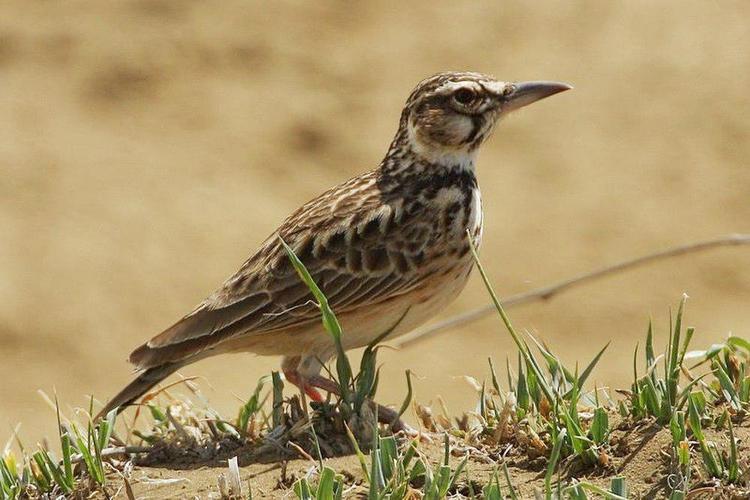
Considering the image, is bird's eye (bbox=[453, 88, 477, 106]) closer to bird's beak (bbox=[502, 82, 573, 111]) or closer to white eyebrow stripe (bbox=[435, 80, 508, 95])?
white eyebrow stripe (bbox=[435, 80, 508, 95])

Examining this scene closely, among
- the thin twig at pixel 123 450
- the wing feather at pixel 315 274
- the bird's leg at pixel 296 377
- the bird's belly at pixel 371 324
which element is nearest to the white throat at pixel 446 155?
the wing feather at pixel 315 274

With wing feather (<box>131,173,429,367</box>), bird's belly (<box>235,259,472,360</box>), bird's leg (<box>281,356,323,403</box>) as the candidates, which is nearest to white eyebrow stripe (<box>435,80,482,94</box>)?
wing feather (<box>131,173,429,367</box>)

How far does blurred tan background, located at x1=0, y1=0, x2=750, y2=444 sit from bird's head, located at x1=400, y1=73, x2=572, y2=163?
4529mm

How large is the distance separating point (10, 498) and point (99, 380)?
20.7ft

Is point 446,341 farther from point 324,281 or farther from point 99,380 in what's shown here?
point 324,281

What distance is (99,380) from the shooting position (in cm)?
1170

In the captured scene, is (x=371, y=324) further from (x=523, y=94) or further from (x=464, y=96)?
(x=523, y=94)

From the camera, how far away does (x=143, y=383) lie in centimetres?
609

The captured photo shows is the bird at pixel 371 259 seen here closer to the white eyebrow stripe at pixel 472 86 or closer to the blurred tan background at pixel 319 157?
the white eyebrow stripe at pixel 472 86

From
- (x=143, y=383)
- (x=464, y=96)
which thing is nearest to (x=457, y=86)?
(x=464, y=96)

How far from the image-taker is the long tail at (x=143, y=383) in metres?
6.05

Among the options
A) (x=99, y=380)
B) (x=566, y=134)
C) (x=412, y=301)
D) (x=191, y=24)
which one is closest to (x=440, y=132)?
(x=412, y=301)

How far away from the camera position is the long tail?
605 centimetres

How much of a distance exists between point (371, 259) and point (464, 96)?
3.27 feet
